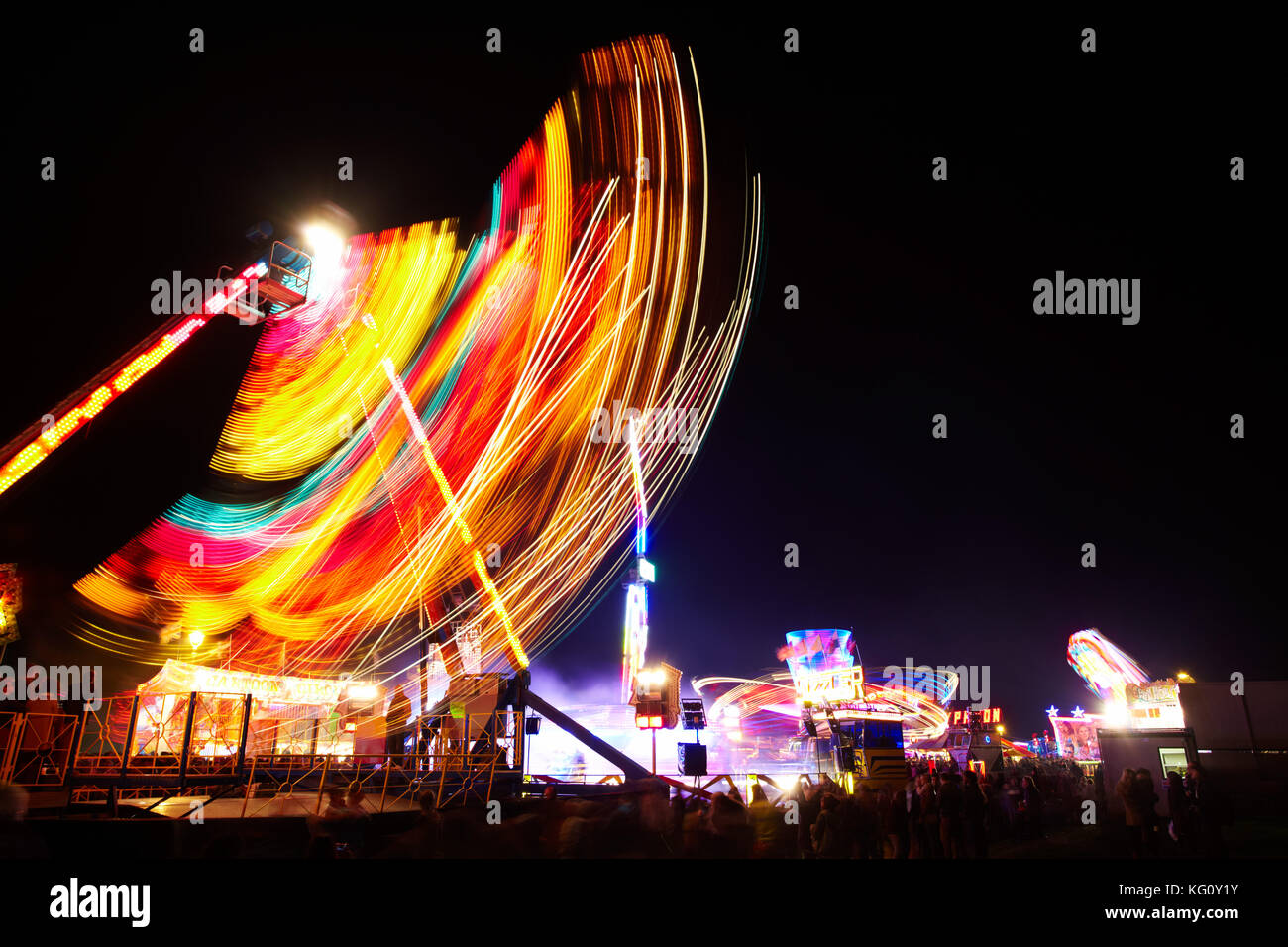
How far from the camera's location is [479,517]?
941 inches

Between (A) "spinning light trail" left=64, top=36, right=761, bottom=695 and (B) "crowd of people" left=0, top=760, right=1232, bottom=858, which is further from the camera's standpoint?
(A) "spinning light trail" left=64, top=36, right=761, bottom=695

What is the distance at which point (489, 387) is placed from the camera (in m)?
20.4

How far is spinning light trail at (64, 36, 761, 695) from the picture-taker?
17172mm

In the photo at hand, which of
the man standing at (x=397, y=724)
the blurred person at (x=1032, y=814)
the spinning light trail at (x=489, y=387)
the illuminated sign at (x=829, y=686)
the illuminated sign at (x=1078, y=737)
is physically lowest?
the illuminated sign at (x=1078, y=737)

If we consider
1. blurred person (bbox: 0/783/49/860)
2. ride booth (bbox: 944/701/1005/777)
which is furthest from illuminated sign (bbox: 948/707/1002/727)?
blurred person (bbox: 0/783/49/860)

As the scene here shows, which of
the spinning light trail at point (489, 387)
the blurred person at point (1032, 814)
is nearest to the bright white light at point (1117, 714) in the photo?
the blurred person at point (1032, 814)

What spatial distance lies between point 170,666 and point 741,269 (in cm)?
2058

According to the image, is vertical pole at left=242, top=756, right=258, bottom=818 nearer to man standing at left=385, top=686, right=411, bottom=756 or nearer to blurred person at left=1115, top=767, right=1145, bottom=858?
man standing at left=385, top=686, right=411, bottom=756

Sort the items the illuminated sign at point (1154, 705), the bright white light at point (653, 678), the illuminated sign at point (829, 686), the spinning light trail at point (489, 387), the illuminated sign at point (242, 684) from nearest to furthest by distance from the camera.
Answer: the spinning light trail at point (489, 387) < the bright white light at point (653, 678) < the illuminated sign at point (242, 684) < the illuminated sign at point (1154, 705) < the illuminated sign at point (829, 686)

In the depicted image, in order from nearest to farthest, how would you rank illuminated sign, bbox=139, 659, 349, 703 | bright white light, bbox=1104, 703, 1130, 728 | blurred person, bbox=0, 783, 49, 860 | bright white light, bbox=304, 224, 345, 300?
blurred person, bbox=0, 783, 49, 860 < bright white light, bbox=304, 224, 345, 300 < illuminated sign, bbox=139, 659, 349, 703 < bright white light, bbox=1104, 703, 1130, 728


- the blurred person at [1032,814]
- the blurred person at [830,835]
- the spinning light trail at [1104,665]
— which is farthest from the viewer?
the spinning light trail at [1104,665]

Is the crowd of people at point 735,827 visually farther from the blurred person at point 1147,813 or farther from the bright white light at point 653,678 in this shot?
the bright white light at point 653,678

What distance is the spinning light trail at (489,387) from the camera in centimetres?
1717
